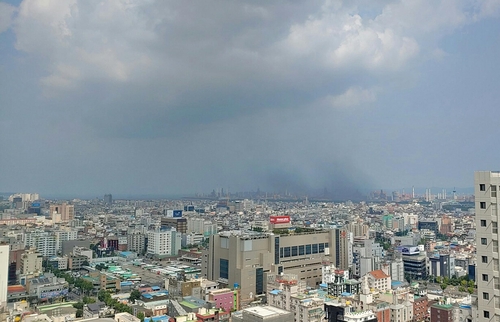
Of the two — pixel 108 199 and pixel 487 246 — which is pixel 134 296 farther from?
pixel 108 199

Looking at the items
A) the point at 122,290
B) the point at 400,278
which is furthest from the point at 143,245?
the point at 400,278

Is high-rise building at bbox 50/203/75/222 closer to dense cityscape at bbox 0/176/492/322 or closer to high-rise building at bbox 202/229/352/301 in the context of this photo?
dense cityscape at bbox 0/176/492/322

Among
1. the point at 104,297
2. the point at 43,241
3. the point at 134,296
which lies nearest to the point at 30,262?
the point at 43,241

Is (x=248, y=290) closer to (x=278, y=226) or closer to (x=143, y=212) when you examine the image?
(x=278, y=226)

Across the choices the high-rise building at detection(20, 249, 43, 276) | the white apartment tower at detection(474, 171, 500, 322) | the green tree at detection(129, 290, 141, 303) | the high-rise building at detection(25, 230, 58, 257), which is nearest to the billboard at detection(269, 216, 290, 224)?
the green tree at detection(129, 290, 141, 303)

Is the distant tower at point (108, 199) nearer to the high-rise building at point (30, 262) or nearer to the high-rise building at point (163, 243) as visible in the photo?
the high-rise building at point (163, 243)
